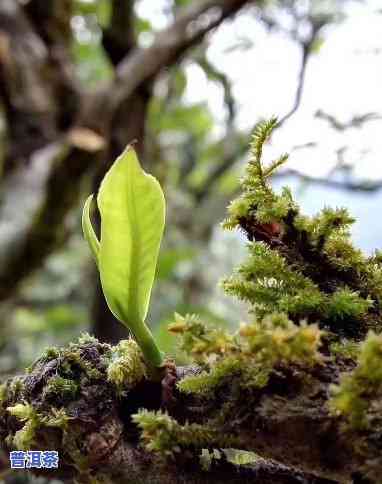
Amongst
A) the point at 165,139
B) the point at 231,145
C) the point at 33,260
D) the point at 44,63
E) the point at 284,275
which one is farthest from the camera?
the point at 165,139

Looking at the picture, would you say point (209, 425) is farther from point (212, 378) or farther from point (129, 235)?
point (129, 235)

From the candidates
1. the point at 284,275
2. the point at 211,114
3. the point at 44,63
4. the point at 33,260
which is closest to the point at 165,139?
the point at 211,114

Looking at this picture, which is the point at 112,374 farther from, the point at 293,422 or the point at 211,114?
the point at 211,114

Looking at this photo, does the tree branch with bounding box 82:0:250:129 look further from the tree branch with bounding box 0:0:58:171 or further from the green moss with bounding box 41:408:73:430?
the green moss with bounding box 41:408:73:430

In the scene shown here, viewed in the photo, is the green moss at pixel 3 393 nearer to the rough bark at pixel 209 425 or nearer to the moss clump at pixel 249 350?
the rough bark at pixel 209 425

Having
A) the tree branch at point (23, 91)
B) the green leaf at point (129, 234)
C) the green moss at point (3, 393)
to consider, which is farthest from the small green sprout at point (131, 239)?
the tree branch at point (23, 91)

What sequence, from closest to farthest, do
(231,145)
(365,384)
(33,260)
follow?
1. (365,384)
2. (33,260)
3. (231,145)

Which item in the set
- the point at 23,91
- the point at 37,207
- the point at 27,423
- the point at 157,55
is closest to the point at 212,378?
the point at 27,423
